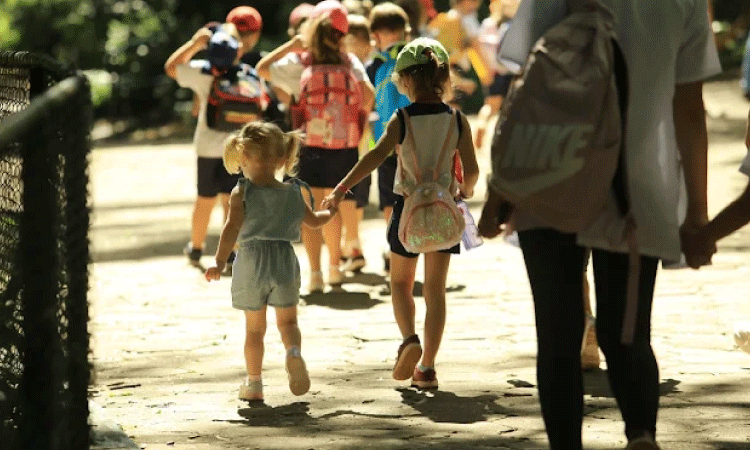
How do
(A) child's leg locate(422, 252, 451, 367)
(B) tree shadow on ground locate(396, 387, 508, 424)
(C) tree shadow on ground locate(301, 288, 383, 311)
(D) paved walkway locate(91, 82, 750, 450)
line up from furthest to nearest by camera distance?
1. (C) tree shadow on ground locate(301, 288, 383, 311)
2. (A) child's leg locate(422, 252, 451, 367)
3. (B) tree shadow on ground locate(396, 387, 508, 424)
4. (D) paved walkway locate(91, 82, 750, 450)

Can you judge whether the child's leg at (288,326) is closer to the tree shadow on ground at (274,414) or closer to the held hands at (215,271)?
the tree shadow on ground at (274,414)

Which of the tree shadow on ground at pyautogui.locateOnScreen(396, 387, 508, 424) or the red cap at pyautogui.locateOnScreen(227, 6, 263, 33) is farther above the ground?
the red cap at pyautogui.locateOnScreen(227, 6, 263, 33)

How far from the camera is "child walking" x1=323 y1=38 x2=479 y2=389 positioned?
23.3ft

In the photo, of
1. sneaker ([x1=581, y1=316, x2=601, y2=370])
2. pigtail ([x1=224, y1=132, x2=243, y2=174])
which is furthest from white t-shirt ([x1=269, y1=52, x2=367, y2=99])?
sneaker ([x1=581, y1=316, x2=601, y2=370])

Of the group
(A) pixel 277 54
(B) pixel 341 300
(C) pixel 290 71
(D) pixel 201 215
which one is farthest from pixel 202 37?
(B) pixel 341 300

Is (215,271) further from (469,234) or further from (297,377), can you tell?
(469,234)

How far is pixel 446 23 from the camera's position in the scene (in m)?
15.3

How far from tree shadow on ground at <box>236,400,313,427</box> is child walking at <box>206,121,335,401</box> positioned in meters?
0.12

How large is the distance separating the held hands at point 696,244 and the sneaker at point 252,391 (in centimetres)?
260

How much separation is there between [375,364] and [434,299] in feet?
2.51

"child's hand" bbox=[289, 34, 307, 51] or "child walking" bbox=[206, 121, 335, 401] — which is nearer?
"child walking" bbox=[206, 121, 335, 401]

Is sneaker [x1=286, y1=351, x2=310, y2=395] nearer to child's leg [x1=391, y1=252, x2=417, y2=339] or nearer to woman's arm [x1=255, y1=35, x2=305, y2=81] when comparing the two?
child's leg [x1=391, y1=252, x2=417, y2=339]

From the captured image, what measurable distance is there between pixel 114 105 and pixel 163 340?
16.7 metres

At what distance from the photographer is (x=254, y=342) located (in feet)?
23.3
